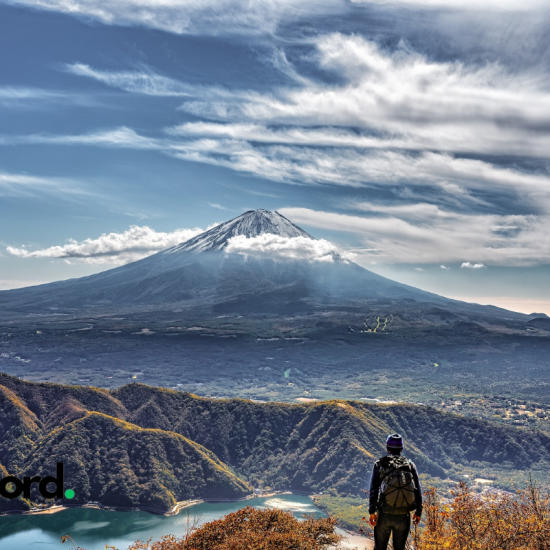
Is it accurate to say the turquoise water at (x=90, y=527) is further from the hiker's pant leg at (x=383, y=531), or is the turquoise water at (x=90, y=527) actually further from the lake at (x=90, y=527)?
the hiker's pant leg at (x=383, y=531)

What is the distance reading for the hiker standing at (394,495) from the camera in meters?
10.3

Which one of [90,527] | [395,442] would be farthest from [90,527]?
[395,442]

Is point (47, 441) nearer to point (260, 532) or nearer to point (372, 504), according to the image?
point (260, 532)

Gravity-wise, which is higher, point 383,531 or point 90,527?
point 383,531

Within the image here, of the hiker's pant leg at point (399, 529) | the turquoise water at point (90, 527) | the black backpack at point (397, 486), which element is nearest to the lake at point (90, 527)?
the turquoise water at point (90, 527)

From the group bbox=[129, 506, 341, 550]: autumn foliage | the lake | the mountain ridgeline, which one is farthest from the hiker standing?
the mountain ridgeline

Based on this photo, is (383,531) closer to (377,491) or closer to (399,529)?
(399,529)

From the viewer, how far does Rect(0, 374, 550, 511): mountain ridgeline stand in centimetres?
8281

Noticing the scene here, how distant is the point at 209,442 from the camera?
10575cm

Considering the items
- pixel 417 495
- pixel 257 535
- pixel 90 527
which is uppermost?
pixel 417 495

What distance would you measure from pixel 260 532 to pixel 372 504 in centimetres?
2372

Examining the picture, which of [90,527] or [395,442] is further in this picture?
[90,527]

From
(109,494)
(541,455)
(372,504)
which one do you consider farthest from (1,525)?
(541,455)

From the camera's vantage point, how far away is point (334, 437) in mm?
101500
